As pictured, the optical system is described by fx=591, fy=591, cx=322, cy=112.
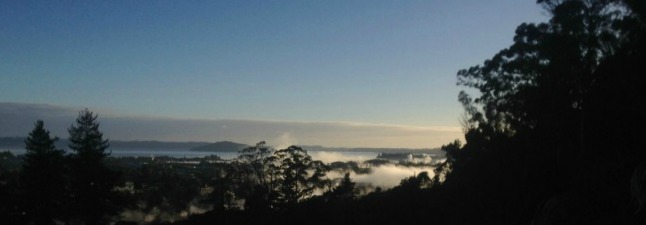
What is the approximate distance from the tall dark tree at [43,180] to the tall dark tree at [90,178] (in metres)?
1.48

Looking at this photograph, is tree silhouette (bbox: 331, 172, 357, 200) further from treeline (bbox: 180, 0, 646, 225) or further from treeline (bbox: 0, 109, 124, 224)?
treeline (bbox: 0, 109, 124, 224)

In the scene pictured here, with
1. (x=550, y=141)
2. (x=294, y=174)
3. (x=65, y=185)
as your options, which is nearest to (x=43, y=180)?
(x=65, y=185)

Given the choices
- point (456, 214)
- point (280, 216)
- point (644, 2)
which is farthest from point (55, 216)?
point (644, 2)

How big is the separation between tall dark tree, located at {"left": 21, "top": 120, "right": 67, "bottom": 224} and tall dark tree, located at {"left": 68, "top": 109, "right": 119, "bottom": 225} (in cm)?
148

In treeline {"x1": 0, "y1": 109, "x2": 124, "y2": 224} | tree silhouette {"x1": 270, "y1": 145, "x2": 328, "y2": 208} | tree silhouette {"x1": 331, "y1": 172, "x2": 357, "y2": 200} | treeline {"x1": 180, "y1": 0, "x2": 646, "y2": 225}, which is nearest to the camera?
treeline {"x1": 180, "y1": 0, "x2": 646, "y2": 225}

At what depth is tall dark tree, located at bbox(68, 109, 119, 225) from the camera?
47.3m

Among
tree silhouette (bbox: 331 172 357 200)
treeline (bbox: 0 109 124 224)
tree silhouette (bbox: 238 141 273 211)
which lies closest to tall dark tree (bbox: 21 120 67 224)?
treeline (bbox: 0 109 124 224)

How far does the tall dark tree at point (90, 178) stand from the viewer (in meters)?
47.3

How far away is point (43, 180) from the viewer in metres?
48.3

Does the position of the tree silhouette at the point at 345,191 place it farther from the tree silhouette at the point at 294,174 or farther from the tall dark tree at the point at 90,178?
the tall dark tree at the point at 90,178

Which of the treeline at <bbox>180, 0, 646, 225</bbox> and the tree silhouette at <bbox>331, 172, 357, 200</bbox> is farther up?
the treeline at <bbox>180, 0, 646, 225</bbox>

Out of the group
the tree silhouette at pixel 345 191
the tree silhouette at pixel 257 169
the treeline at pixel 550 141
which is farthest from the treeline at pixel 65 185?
the tree silhouette at pixel 345 191

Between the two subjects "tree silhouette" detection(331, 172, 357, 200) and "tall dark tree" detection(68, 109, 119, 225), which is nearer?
"tall dark tree" detection(68, 109, 119, 225)

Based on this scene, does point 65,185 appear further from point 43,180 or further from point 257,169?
point 257,169
